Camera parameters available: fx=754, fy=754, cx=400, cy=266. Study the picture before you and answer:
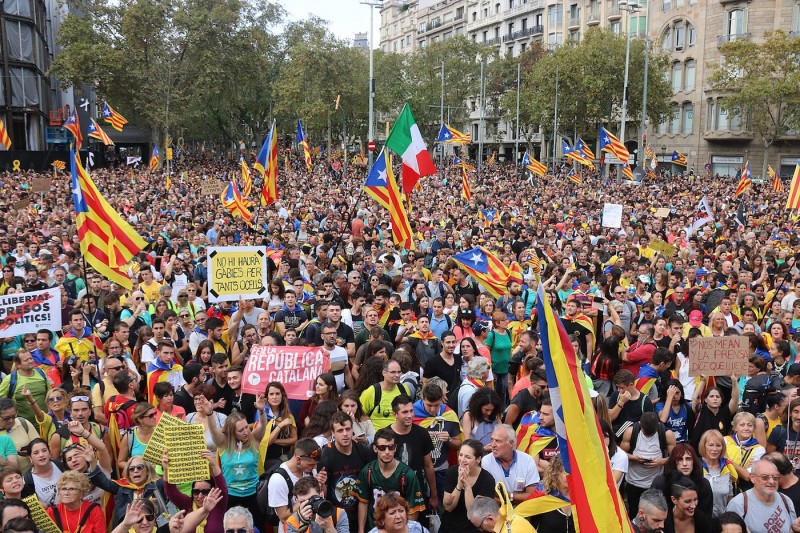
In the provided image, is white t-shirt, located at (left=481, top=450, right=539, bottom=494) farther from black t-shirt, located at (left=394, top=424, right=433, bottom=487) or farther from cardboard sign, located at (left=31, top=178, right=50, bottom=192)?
cardboard sign, located at (left=31, top=178, right=50, bottom=192)

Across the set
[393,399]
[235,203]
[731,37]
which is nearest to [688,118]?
[731,37]

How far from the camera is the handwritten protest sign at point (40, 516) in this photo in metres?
4.59

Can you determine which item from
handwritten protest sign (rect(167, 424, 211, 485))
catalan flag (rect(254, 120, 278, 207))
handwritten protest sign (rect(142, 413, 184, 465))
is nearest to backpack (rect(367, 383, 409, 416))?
handwritten protest sign (rect(167, 424, 211, 485))

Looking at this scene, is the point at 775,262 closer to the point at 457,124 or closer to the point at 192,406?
the point at 192,406

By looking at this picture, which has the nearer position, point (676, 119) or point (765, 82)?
point (765, 82)

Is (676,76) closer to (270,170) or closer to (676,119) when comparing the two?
(676,119)

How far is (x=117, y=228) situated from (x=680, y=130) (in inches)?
2014

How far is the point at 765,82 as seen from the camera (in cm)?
4044

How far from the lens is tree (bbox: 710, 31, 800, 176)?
40312 mm

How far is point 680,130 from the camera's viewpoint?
5359 cm

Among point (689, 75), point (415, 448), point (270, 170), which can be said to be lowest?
point (415, 448)

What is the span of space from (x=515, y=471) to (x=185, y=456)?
7.21ft

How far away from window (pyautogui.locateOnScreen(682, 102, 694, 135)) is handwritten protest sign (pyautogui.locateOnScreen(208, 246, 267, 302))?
163 ft

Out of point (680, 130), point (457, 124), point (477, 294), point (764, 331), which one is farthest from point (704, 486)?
point (457, 124)
